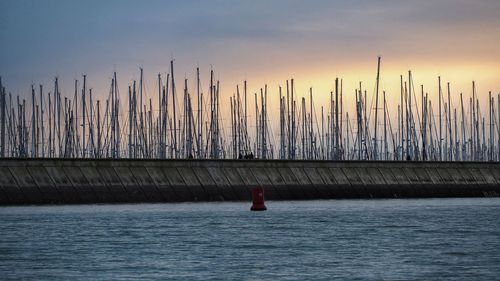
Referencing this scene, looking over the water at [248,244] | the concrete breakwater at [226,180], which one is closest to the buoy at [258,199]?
the water at [248,244]

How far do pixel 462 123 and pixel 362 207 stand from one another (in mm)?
43395

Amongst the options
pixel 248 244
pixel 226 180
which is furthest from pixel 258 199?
pixel 248 244

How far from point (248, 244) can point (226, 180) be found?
4213 cm

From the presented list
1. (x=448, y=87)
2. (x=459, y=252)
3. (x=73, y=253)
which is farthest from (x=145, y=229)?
(x=448, y=87)

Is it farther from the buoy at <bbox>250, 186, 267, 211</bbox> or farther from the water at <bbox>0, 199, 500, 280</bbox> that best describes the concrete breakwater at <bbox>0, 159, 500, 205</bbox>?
the buoy at <bbox>250, 186, 267, 211</bbox>

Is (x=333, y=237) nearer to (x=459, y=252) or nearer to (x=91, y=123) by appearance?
(x=459, y=252)

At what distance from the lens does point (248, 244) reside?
146 feet

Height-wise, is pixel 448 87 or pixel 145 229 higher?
pixel 448 87

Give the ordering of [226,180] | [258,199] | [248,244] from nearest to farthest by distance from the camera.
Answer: [248,244], [258,199], [226,180]

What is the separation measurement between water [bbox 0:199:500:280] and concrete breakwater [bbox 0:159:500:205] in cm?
560

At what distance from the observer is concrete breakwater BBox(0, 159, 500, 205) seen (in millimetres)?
76500

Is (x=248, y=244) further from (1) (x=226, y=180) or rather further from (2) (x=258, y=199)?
(1) (x=226, y=180)

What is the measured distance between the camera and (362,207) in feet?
256

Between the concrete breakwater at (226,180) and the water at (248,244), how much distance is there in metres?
5.60
